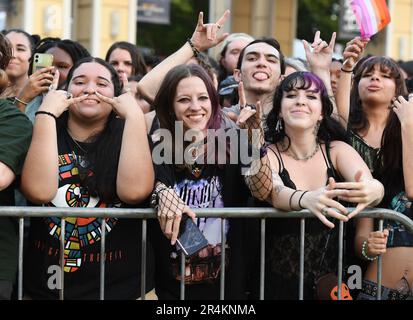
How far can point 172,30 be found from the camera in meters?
27.2

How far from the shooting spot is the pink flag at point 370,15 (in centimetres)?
525

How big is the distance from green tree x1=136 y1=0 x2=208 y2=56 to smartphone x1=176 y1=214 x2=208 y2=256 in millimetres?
22537

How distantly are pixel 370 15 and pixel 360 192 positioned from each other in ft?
5.07

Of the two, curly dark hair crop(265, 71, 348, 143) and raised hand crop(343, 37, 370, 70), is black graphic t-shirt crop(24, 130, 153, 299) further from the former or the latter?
raised hand crop(343, 37, 370, 70)

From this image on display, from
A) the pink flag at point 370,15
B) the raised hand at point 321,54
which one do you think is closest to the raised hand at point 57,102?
the raised hand at point 321,54

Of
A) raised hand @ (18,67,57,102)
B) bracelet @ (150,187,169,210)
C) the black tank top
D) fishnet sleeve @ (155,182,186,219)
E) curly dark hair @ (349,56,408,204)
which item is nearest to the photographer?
fishnet sleeve @ (155,182,186,219)

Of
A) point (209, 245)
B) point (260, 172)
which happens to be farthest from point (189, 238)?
point (260, 172)

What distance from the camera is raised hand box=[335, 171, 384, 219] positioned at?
4207 millimetres

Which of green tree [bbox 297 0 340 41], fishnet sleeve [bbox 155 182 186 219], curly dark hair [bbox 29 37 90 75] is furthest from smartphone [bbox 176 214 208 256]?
green tree [bbox 297 0 340 41]

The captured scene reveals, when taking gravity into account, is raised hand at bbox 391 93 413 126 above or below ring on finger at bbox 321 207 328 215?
above

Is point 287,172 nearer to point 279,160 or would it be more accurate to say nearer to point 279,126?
point 279,160
